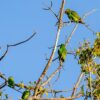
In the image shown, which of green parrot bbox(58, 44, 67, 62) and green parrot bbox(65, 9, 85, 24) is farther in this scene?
green parrot bbox(65, 9, 85, 24)

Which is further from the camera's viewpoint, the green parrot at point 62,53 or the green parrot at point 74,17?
the green parrot at point 74,17

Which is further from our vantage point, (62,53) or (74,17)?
(74,17)

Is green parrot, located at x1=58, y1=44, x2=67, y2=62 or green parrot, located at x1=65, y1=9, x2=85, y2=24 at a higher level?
green parrot, located at x1=65, y1=9, x2=85, y2=24

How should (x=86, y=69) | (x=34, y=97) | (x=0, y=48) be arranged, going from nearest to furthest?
(x=34, y=97) < (x=0, y=48) < (x=86, y=69)

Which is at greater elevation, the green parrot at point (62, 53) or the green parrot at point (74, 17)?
the green parrot at point (74, 17)

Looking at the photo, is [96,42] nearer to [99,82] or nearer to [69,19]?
[99,82]

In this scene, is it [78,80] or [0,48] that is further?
[78,80]

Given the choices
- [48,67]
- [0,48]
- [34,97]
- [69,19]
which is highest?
[69,19]

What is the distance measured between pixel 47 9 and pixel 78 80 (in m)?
1.54

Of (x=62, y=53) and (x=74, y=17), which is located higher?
(x=74, y=17)

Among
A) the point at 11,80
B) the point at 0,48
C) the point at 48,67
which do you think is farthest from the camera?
the point at 11,80

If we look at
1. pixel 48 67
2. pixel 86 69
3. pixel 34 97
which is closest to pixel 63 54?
pixel 48 67

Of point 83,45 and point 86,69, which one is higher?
point 83,45

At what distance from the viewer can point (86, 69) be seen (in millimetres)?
8922
